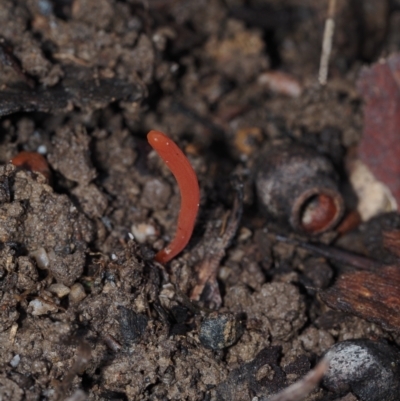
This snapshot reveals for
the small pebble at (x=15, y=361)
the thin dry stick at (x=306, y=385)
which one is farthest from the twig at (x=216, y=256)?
the thin dry stick at (x=306, y=385)

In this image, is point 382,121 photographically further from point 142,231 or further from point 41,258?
point 41,258

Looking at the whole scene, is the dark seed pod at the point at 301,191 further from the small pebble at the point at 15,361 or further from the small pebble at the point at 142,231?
the small pebble at the point at 15,361

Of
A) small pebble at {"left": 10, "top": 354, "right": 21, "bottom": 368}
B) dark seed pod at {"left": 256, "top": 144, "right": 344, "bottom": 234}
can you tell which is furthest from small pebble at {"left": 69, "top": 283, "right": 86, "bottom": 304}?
dark seed pod at {"left": 256, "top": 144, "right": 344, "bottom": 234}

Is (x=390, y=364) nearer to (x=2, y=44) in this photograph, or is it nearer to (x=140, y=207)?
(x=140, y=207)

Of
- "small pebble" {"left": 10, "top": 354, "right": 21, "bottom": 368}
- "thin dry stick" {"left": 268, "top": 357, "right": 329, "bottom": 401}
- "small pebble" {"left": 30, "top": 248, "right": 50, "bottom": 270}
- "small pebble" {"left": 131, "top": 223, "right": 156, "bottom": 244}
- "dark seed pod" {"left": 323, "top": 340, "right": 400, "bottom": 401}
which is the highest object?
"thin dry stick" {"left": 268, "top": 357, "right": 329, "bottom": 401}

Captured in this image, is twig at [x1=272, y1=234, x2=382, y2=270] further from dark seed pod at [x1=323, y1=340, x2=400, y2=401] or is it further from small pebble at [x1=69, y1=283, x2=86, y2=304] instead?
small pebble at [x1=69, y1=283, x2=86, y2=304]

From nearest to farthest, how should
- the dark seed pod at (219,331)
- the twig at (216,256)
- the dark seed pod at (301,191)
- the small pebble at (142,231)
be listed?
the dark seed pod at (219,331) → the twig at (216,256) → the small pebble at (142,231) → the dark seed pod at (301,191)
